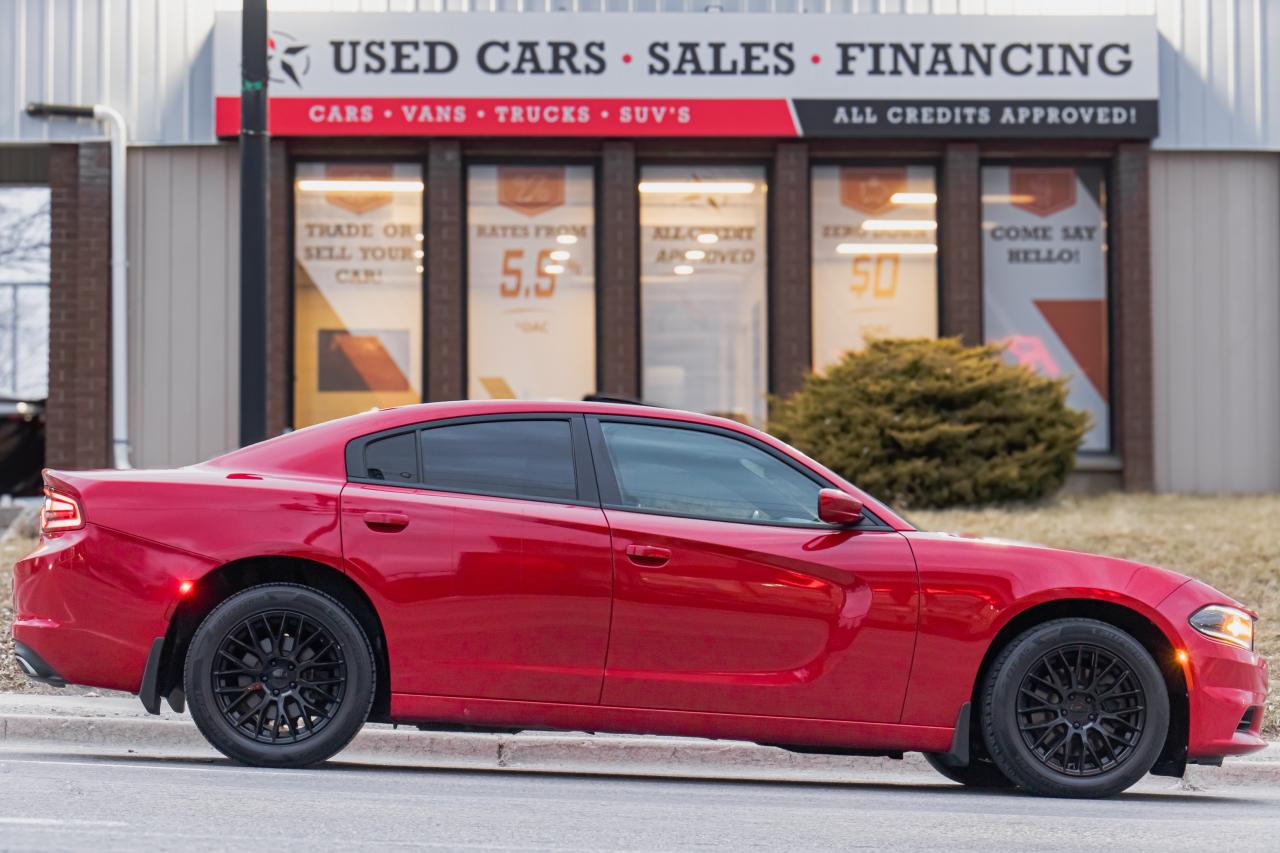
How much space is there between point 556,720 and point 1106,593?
2.19 meters

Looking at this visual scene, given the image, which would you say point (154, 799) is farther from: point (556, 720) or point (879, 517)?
point (879, 517)

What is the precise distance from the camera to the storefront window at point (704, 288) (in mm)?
18547

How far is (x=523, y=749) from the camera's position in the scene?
7340 millimetres

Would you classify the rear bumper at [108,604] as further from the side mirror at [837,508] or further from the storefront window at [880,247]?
the storefront window at [880,247]

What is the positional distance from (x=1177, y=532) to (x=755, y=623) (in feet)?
26.7

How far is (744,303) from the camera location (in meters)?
18.7

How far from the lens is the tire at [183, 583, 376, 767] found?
604 centimetres

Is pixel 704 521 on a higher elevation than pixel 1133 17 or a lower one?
lower

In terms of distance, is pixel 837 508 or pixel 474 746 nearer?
pixel 837 508

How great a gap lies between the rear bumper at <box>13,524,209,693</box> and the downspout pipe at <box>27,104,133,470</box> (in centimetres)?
1199

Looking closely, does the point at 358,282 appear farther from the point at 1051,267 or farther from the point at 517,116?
the point at 1051,267

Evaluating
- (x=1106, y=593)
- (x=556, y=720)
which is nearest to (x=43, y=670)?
(x=556, y=720)

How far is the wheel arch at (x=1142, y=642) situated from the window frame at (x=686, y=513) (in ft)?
2.12

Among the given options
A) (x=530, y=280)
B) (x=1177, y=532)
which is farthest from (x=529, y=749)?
(x=530, y=280)
